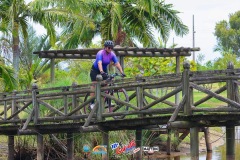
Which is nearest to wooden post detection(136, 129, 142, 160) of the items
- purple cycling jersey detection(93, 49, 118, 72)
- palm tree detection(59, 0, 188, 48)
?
purple cycling jersey detection(93, 49, 118, 72)

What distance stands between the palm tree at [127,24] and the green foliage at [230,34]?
44.7 m

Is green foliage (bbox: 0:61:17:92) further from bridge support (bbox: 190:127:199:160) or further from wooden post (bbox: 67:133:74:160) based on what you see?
bridge support (bbox: 190:127:199:160)

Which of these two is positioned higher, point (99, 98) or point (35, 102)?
point (99, 98)

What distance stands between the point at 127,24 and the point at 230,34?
4743 centimetres

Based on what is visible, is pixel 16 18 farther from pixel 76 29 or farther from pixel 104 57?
pixel 104 57

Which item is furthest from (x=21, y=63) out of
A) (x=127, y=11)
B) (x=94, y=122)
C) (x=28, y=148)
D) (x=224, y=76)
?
(x=224, y=76)

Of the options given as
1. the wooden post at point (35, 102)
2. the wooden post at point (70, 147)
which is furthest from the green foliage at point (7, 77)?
the wooden post at point (35, 102)

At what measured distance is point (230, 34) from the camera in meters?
76.1

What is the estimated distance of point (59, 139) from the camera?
20.5 meters

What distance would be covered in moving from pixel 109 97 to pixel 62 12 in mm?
10973

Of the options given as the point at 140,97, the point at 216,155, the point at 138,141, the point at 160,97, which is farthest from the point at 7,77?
the point at 160,97

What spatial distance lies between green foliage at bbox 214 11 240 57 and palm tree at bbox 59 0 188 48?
44680mm

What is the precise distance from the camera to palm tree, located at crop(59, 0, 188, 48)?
29.0 m

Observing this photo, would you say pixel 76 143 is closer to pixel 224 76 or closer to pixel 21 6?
pixel 21 6
